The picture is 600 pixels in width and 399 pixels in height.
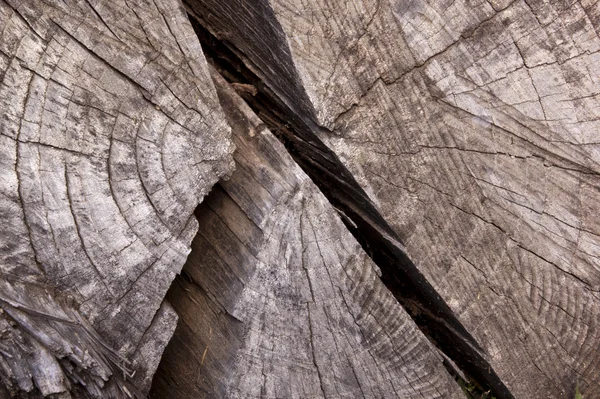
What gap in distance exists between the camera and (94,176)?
1701 mm

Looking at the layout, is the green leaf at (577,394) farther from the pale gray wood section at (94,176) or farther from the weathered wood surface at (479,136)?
the pale gray wood section at (94,176)

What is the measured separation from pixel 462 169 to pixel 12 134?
1.42 meters

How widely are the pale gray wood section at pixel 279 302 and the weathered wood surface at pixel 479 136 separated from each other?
0.60 ft

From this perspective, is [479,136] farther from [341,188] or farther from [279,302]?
[279,302]

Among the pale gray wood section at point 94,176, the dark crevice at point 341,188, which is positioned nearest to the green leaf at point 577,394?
the dark crevice at point 341,188

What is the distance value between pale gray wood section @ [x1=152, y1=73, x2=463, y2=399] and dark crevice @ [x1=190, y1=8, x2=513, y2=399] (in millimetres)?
139

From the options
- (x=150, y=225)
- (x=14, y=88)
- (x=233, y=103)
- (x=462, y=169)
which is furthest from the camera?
(x=462, y=169)

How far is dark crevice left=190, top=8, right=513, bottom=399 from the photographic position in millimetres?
2015

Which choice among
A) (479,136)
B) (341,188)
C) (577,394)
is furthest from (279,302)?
(577,394)

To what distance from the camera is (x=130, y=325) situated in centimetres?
182

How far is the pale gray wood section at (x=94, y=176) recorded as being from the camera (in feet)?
5.36

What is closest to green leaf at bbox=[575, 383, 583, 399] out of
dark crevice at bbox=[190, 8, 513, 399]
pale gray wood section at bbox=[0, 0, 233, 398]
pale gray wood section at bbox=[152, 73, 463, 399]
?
dark crevice at bbox=[190, 8, 513, 399]

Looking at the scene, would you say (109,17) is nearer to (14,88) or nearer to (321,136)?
(14,88)

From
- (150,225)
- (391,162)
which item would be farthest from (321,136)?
(150,225)
